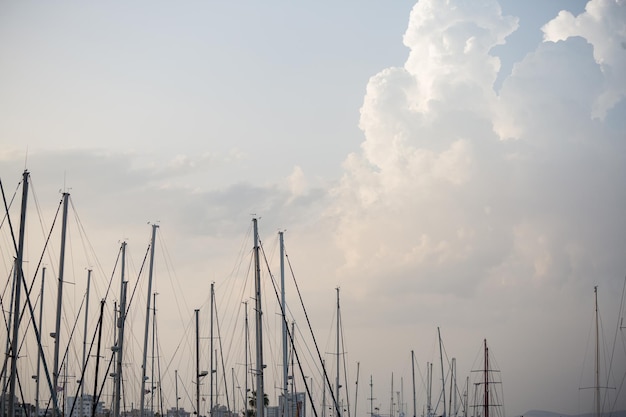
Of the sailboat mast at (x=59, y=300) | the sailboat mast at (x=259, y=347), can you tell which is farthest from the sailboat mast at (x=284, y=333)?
the sailboat mast at (x=59, y=300)

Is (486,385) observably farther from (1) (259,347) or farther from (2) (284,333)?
(1) (259,347)

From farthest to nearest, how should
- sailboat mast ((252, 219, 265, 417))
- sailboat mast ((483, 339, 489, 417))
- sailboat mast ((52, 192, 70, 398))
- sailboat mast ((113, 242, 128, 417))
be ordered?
sailboat mast ((483, 339, 489, 417)), sailboat mast ((113, 242, 128, 417)), sailboat mast ((52, 192, 70, 398)), sailboat mast ((252, 219, 265, 417))

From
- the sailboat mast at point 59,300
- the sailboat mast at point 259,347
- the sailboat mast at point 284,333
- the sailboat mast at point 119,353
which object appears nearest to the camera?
the sailboat mast at point 259,347

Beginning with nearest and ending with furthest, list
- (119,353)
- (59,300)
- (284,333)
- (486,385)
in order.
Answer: (59,300) → (119,353) → (284,333) → (486,385)

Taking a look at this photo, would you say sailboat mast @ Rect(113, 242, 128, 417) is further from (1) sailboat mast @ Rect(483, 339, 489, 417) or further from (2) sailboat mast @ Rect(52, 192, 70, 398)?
(1) sailboat mast @ Rect(483, 339, 489, 417)

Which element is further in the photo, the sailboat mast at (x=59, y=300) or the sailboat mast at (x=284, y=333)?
the sailboat mast at (x=284, y=333)

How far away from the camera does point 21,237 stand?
44.7 m

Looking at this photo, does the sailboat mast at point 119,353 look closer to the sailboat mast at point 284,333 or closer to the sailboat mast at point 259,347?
the sailboat mast at point 259,347

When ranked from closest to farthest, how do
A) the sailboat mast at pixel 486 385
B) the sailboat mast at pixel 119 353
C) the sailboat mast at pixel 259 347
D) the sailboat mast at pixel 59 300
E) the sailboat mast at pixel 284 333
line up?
the sailboat mast at pixel 259 347
the sailboat mast at pixel 59 300
the sailboat mast at pixel 119 353
the sailboat mast at pixel 284 333
the sailboat mast at pixel 486 385

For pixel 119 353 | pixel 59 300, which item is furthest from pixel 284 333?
pixel 59 300

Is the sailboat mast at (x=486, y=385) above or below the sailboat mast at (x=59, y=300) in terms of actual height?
below

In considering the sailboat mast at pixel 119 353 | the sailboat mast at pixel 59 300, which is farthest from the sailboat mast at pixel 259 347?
the sailboat mast at pixel 59 300

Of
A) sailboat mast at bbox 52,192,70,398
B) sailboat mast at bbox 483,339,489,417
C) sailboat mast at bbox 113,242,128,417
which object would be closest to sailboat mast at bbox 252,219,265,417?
sailboat mast at bbox 113,242,128,417

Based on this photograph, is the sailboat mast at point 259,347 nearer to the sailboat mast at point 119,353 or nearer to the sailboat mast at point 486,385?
the sailboat mast at point 119,353
